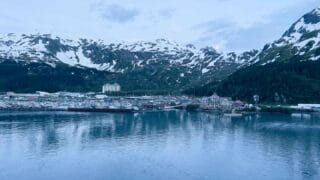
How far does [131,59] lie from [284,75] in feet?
256

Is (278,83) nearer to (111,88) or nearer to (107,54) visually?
(111,88)

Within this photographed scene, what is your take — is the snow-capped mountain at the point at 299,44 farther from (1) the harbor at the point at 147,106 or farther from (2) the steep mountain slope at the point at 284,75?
(1) the harbor at the point at 147,106

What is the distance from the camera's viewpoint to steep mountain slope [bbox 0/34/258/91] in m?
133

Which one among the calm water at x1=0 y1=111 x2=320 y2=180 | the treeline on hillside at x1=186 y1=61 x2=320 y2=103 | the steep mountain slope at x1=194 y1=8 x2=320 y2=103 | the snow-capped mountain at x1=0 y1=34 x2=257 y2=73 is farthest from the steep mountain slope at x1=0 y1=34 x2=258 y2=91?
the calm water at x1=0 y1=111 x2=320 y2=180

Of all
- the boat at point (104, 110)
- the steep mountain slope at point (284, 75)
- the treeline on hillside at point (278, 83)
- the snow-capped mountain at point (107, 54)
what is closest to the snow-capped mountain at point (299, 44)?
the steep mountain slope at point (284, 75)

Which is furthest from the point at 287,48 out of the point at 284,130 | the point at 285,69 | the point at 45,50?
the point at 45,50

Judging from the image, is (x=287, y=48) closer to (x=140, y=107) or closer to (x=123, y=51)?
(x=140, y=107)

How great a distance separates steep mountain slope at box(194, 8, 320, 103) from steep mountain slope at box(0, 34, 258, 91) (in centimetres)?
1775

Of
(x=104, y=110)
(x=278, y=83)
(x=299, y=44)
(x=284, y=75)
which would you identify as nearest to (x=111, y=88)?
(x=104, y=110)

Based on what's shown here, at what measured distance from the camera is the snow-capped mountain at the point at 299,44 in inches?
4031

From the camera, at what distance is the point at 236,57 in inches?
6166

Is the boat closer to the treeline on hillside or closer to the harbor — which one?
the harbor

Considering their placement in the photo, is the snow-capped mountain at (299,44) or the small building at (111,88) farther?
the small building at (111,88)

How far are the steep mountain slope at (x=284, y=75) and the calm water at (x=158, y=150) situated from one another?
23.1m
